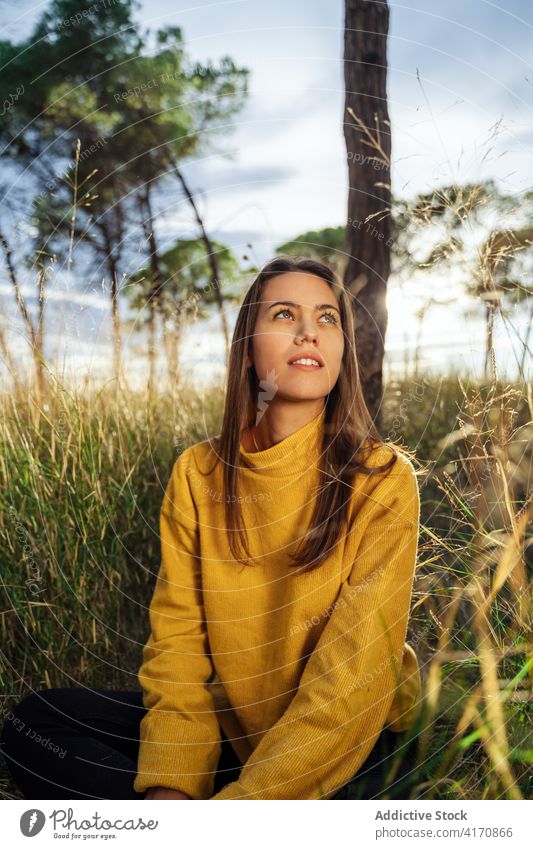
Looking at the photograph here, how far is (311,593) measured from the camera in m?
1.50

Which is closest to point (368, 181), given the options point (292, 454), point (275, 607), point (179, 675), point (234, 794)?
point (292, 454)

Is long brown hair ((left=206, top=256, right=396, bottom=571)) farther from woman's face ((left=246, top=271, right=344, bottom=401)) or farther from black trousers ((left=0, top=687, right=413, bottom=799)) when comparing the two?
black trousers ((left=0, top=687, right=413, bottom=799))

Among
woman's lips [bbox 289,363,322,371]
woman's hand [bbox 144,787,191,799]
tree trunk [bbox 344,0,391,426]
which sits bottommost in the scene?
woman's hand [bbox 144,787,191,799]

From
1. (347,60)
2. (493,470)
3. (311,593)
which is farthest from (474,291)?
(347,60)

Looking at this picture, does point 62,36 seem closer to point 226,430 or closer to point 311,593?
point 226,430

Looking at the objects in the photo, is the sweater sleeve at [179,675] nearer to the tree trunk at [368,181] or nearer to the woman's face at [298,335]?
the woman's face at [298,335]

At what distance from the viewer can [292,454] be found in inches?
63.5

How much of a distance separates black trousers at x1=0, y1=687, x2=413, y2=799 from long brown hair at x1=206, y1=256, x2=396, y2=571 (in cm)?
46

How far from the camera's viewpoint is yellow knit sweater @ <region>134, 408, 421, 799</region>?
1.35 m

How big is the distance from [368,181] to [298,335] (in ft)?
3.75

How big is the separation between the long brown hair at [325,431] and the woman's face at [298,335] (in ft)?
0.13

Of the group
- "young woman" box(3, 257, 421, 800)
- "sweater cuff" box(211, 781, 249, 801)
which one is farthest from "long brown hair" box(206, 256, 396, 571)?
"sweater cuff" box(211, 781, 249, 801)

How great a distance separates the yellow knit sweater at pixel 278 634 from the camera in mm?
1350

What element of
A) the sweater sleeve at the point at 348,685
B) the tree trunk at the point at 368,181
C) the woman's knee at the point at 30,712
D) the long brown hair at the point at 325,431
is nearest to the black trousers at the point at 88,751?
the woman's knee at the point at 30,712
